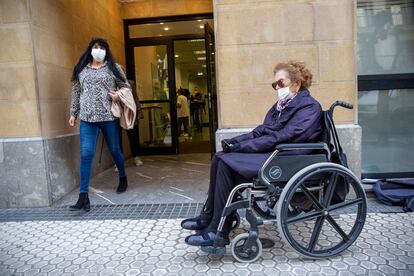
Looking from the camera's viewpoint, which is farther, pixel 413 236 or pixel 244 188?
pixel 413 236

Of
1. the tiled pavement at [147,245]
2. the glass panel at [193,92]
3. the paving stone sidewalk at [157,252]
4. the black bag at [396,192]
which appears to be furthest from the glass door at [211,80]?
the paving stone sidewalk at [157,252]

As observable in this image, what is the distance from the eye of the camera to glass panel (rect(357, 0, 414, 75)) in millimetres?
4250

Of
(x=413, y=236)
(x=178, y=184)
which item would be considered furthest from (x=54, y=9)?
(x=413, y=236)

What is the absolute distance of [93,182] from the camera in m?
5.01

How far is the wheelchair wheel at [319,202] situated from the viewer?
247 centimetres

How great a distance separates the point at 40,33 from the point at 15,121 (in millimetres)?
984

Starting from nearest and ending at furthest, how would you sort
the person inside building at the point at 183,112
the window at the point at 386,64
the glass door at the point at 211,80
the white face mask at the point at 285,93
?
1. the white face mask at the point at 285,93
2. the window at the point at 386,64
3. the glass door at the point at 211,80
4. the person inside building at the point at 183,112

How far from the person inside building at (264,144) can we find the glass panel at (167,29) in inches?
182

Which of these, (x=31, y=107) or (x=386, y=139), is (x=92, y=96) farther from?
(x=386, y=139)

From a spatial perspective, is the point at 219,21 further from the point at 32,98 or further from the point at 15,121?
the point at 15,121

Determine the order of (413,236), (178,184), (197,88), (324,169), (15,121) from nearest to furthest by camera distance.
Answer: (324,169) < (413,236) < (15,121) < (178,184) < (197,88)

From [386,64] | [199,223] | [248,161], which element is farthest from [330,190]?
[386,64]

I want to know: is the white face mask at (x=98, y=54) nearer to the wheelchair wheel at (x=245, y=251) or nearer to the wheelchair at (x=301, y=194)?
the wheelchair at (x=301, y=194)

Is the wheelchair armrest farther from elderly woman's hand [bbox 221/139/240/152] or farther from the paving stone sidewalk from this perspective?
the paving stone sidewalk
